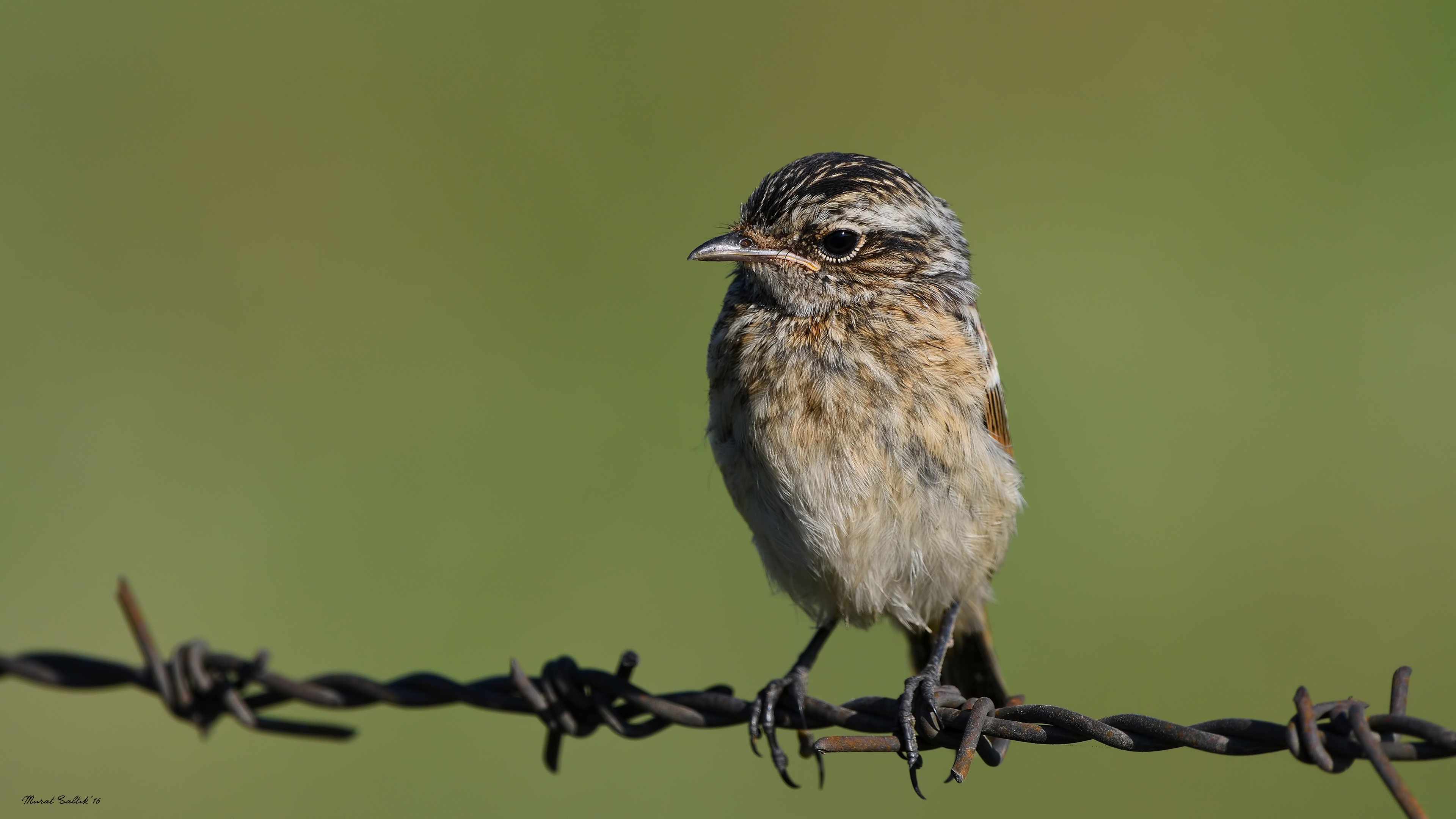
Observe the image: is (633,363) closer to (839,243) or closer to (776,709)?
(839,243)

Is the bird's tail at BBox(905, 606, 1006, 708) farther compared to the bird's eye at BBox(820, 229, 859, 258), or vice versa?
the bird's tail at BBox(905, 606, 1006, 708)

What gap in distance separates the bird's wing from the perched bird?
0.01 m

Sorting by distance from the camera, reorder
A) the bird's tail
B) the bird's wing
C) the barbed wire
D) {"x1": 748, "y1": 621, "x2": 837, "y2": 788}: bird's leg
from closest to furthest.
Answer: the barbed wire < {"x1": 748, "y1": 621, "x2": 837, "y2": 788}: bird's leg < the bird's wing < the bird's tail

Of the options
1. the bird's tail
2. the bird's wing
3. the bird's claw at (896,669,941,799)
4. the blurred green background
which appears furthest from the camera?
the blurred green background

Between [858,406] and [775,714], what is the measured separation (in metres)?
1.17

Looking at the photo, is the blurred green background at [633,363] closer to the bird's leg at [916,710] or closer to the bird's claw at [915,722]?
the bird's leg at [916,710]

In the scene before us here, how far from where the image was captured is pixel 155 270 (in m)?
10.3

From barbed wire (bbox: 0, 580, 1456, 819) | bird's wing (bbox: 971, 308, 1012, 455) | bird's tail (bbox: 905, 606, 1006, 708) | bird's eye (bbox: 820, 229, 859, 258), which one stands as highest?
bird's eye (bbox: 820, 229, 859, 258)

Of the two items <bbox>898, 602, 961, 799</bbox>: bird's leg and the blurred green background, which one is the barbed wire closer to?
<bbox>898, 602, 961, 799</bbox>: bird's leg

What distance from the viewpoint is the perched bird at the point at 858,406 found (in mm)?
4191

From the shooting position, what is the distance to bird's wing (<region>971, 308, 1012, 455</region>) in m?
4.45

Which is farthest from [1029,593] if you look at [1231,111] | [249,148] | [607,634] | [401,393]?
[249,148]

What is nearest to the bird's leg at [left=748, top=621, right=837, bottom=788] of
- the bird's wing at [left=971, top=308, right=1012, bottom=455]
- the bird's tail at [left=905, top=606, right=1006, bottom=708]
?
the bird's tail at [left=905, top=606, right=1006, bottom=708]

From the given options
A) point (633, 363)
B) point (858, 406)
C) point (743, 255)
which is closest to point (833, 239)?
point (743, 255)
